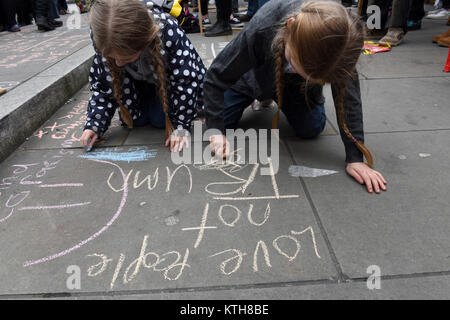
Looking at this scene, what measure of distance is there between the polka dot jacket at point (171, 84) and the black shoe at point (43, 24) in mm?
4232

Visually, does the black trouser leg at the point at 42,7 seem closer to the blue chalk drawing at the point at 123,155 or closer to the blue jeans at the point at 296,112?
the blue chalk drawing at the point at 123,155

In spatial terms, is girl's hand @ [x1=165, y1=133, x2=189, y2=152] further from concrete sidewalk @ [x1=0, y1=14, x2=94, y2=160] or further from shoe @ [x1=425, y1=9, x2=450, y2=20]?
shoe @ [x1=425, y1=9, x2=450, y2=20]

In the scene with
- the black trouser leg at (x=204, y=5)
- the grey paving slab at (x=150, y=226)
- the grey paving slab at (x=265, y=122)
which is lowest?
the grey paving slab at (x=150, y=226)

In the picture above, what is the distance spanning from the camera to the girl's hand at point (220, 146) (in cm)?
199

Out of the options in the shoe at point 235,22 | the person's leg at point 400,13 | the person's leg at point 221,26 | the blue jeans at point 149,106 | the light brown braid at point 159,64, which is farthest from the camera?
the shoe at point 235,22

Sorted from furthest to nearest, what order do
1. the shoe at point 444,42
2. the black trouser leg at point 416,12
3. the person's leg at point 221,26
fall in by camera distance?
the black trouser leg at point 416,12
the person's leg at point 221,26
the shoe at point 444,42

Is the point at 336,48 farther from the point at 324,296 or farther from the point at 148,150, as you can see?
the point at 148,150

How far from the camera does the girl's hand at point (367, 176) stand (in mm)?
1669

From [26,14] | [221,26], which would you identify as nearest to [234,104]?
[221,26]

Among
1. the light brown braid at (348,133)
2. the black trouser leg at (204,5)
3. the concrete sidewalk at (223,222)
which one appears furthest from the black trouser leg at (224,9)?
the light brown braid at (348,133)

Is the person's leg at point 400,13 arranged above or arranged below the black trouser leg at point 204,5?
below

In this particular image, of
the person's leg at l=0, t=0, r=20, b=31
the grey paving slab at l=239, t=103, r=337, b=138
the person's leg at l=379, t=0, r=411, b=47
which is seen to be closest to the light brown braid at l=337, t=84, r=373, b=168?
the grey paving slab at l=239, t=103, r=337, b=138

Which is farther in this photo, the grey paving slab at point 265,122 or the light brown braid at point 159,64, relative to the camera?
the grey paving slab at point 265,122
